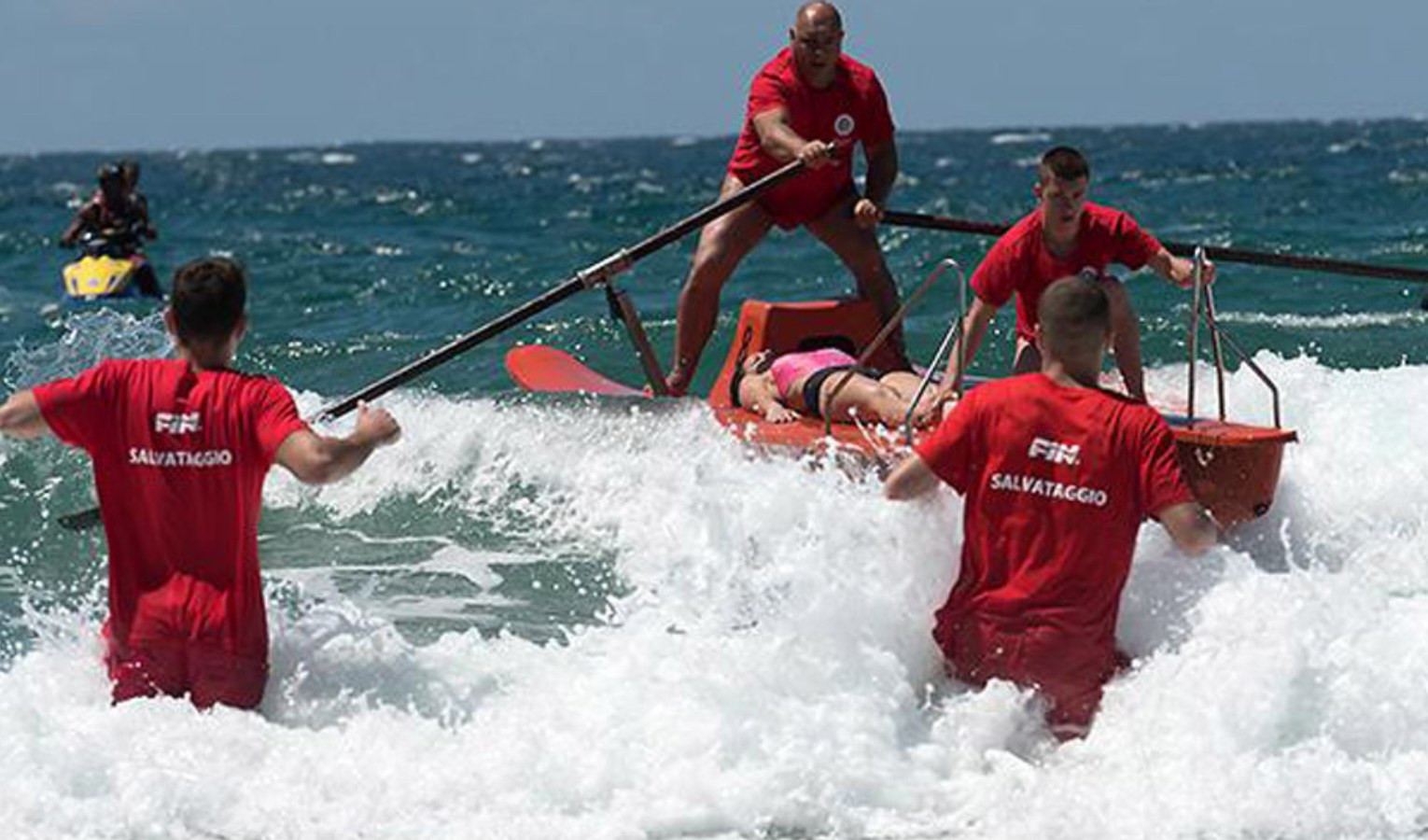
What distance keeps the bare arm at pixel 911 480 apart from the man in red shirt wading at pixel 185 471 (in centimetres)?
132

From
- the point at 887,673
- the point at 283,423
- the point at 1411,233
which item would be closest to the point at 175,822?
the point at 283,423

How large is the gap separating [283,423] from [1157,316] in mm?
11956

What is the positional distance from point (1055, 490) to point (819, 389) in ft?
10.1

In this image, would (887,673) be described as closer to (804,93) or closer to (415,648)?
(415,648)

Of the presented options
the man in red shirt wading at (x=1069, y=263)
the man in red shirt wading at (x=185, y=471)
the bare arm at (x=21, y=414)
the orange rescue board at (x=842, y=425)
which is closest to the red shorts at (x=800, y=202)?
the orange rescue board at (x=842, y=425)

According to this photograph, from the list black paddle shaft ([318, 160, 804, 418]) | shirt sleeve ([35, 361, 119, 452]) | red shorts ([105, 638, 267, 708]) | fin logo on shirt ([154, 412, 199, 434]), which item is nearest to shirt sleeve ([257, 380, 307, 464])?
fin logo on shirt ([154, 412, 199, 434])

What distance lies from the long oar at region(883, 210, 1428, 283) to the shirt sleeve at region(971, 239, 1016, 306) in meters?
1.16

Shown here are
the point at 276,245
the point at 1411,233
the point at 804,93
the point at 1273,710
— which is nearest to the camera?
the point at 1273,710

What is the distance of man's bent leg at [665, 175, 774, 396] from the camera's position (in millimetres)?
9758

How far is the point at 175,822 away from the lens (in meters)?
5.29

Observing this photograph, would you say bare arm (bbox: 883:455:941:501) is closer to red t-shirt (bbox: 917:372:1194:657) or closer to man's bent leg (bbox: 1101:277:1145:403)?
red t-shirt (bbox: 917:372:1194:657)

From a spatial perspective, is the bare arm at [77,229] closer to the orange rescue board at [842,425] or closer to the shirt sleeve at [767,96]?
the orange rescue board at [842,425]

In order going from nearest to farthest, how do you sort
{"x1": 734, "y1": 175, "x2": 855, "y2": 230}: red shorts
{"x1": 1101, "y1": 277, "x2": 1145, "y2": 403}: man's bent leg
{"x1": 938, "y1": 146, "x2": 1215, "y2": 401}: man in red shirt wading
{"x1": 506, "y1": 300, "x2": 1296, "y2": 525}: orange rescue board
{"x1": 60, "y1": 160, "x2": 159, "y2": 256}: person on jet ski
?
{"x1": 506, "y1": 300, "x2": 1296, "y2": 525}: orange rescue board < {"x1": 938, "y1": 146, "x2": 1215, "y2": 401}: man in red shirt wading < {"x1": 1101, "y1": 277, "x2": 1145, "y2": 403}: man's bent leg < {"x1": 734, "y1": 175, "x2": 855, "y2": 230}: red shorts < {"x1": 60, "y1": 160, "x2": 159, "y2": 256}: person on jet ski

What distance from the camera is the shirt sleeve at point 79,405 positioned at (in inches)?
214
